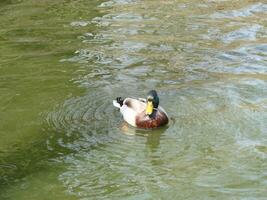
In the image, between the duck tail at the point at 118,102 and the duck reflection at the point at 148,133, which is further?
the duck tail at the point at 118,102

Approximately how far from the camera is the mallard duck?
9836 mm

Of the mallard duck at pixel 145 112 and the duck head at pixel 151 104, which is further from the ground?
the duck head at pixel 151 104

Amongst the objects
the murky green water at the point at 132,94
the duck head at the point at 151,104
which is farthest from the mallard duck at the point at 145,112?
the murky green water at the point at 132,94

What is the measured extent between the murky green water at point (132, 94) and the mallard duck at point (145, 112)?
137 mm

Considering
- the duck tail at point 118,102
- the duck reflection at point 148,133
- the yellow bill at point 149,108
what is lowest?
the duck reflection at point 148,133

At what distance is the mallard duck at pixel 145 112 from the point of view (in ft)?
32.3

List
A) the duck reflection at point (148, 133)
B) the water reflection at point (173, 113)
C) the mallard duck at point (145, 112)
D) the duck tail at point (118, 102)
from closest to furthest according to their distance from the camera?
1. the water reflection at point (173, 113)
2. the duck reflection at point (148, 133)
3. the mallard duck at point (145, 112)
4. the duck tail at point (118, 102)

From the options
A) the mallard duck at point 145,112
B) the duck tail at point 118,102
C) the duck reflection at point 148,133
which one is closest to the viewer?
the duck reflection at point 148,133

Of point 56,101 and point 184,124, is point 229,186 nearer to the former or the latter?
point 184,124

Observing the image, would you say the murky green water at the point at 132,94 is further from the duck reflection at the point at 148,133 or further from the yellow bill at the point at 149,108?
the yellow bill at the point at 149,108

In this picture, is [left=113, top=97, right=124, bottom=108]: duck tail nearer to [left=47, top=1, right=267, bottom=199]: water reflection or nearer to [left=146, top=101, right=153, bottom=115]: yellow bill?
[left=47, top=1, right=267, bottom=199]: water reflection

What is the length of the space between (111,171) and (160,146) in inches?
43.2

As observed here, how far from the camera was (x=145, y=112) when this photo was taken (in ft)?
32.9

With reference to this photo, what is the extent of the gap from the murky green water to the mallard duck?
0.14 m
